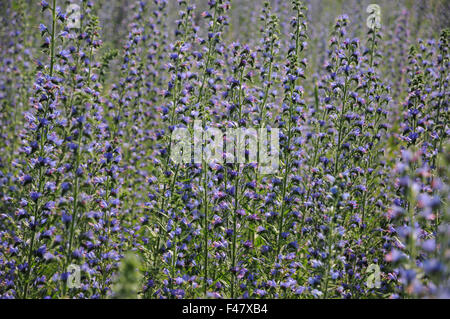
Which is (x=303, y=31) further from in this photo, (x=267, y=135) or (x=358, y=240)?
(x=358, y=240)

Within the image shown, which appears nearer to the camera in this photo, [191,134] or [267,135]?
[191,134]

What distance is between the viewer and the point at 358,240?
5.83 m

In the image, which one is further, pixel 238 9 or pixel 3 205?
pixel 238 9

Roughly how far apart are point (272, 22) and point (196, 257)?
379 cm

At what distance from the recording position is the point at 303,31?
6.49 m

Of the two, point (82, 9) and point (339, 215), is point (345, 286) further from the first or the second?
point (82, 9)

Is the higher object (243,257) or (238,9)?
(238,9)

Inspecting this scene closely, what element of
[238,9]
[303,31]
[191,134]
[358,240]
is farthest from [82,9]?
[238,9]

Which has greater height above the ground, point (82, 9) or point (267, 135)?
point (82, 9)

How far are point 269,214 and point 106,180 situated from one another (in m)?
2.31
